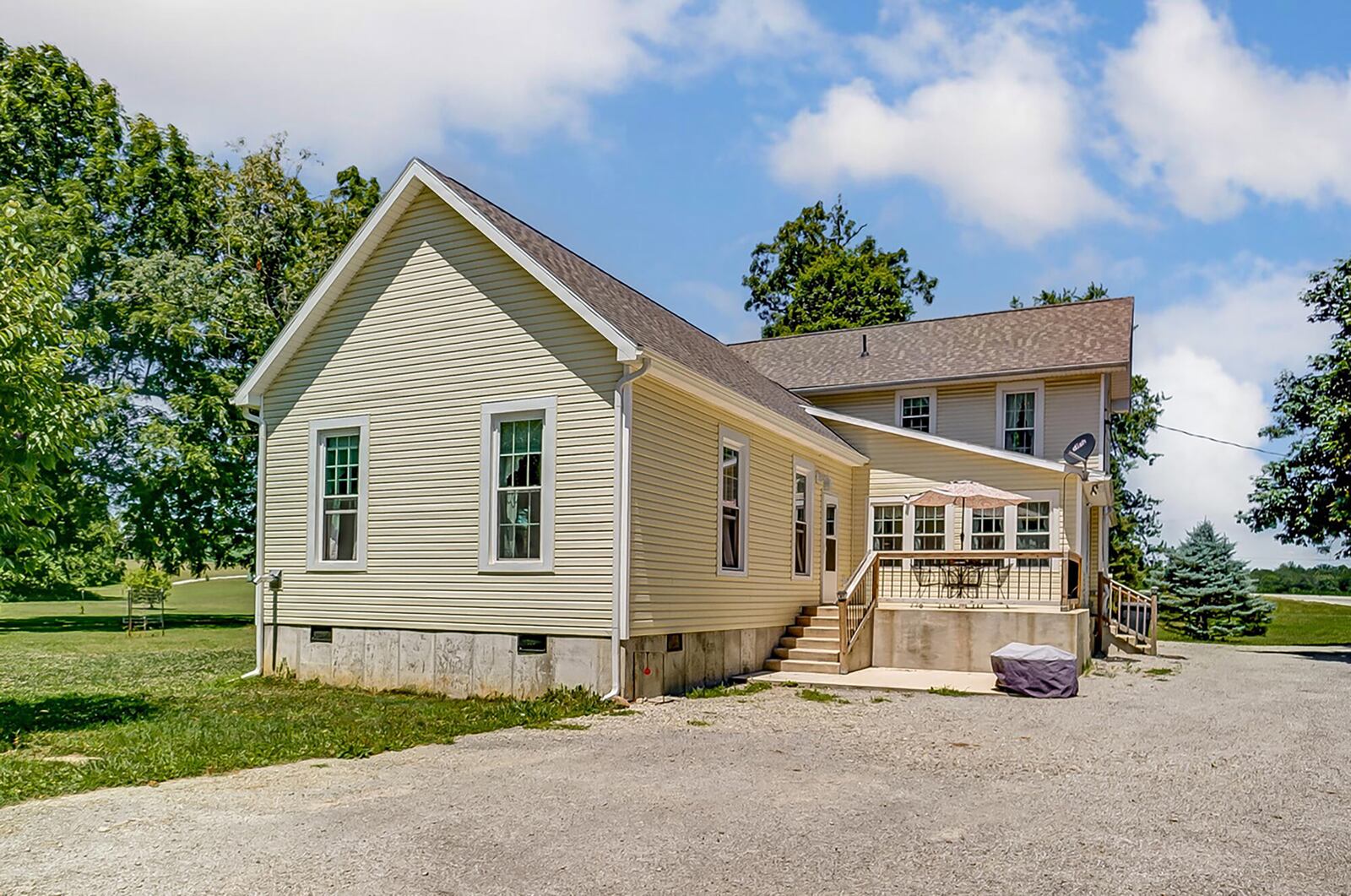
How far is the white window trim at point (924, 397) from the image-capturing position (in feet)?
75.0

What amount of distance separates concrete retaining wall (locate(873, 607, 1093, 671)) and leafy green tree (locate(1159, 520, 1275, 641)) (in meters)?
17.5

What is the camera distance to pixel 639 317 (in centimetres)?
1595

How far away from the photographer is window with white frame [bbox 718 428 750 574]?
51.0 feet

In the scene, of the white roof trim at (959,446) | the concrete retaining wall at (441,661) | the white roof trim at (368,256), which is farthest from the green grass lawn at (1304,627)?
the white roof trim at (368,256)

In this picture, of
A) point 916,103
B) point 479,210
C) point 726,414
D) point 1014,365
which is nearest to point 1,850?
point 479,210

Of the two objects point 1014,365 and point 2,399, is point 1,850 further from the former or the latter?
point 1014,365

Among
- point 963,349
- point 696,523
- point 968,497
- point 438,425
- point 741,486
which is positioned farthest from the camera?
point 963,349

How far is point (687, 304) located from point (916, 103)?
84.8ft

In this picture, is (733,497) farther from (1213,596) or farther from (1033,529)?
(1213,596)

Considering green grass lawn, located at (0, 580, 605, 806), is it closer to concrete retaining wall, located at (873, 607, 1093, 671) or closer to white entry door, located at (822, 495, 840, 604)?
concrete retaining wall, located at (873, 607, 1093, 671)

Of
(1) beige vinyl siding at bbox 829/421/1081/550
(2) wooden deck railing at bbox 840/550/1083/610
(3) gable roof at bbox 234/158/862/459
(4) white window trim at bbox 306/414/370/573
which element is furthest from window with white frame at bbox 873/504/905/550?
(4) white window trim at bbox 306/414/370/573

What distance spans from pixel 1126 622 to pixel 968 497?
9124 mm

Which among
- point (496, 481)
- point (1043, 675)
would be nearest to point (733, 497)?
point (496, 481)

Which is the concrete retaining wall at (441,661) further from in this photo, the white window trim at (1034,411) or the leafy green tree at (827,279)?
the leafy green tree at (827,279)
